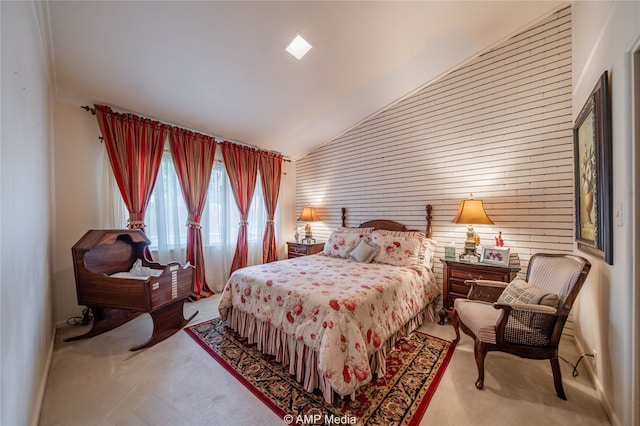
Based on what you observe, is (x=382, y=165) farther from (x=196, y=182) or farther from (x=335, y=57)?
(x=196, y=182)

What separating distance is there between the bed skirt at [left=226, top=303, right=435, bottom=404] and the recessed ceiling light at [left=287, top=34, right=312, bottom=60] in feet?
9.49

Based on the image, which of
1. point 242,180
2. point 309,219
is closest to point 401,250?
point 309,219

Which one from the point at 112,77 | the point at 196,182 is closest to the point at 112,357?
the point at 196,182

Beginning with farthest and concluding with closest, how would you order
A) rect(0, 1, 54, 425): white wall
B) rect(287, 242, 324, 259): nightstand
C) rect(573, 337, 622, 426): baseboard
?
rect(287, 242, 324, 259): nightstand < rect(573, 337, 622, 426): baseboard < rect(0, 1, 54, 425): white wall

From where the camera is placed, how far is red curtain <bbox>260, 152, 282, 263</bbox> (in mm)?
4672

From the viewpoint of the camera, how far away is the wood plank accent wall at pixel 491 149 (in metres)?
2.48

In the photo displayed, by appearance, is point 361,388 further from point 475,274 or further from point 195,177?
point 195,177

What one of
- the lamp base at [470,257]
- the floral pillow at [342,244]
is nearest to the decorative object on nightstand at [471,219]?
the lamp base at [470,257]

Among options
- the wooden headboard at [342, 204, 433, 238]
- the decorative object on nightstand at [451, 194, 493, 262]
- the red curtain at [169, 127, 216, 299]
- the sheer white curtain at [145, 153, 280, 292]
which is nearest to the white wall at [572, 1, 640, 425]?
the decorative object on nightstand at [451, 194, 493, 262]

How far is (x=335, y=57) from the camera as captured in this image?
2734 mm

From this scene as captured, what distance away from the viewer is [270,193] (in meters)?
4.77

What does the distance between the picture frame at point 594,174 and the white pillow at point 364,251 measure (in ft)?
6.34

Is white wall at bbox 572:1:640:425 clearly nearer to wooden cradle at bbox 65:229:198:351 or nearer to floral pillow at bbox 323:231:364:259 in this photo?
floral pillow at bbox 323:231:364:259

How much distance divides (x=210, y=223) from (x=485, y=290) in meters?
3.97
